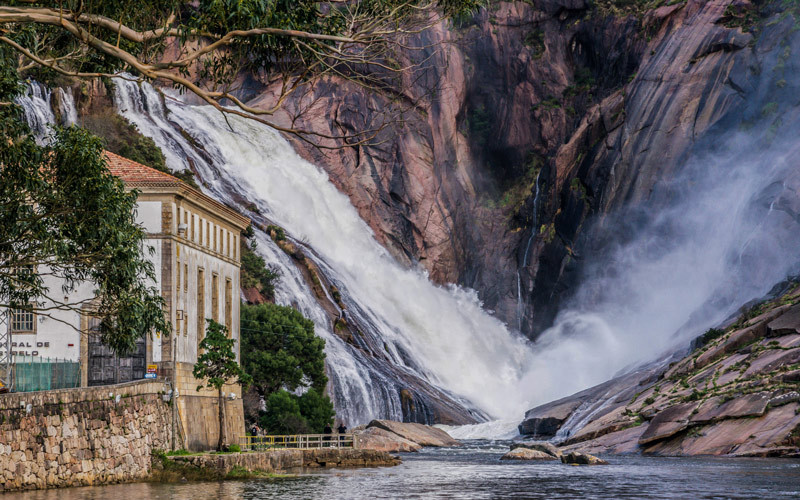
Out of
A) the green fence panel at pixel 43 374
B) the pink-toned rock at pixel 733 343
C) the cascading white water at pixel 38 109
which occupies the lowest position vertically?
the green fence panel at pixel 43 374

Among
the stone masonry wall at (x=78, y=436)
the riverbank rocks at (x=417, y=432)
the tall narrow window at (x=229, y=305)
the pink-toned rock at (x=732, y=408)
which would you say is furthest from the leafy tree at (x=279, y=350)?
the pink-toned rock at (x=732, y=408)

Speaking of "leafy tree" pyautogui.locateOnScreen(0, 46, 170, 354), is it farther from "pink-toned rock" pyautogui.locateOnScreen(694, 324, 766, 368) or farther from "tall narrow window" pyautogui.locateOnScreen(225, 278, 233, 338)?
"pink-toned rock" pyautogui.locateOnScreen(694, 324, 766, 368)

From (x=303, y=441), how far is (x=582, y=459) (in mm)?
15352

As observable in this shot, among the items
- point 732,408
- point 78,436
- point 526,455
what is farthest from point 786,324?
point 78,436

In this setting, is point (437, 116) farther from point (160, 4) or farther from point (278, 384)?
point (160, 4)

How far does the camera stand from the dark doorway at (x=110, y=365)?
46.1 meters

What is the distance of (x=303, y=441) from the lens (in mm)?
57781

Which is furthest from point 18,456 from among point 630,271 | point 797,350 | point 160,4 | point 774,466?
point 630,271

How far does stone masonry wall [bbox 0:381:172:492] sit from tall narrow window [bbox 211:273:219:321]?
12.5 meters

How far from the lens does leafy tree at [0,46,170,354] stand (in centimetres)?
2795

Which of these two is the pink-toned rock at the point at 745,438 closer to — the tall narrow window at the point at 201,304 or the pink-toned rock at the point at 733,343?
the pink-toned rock at the point at 733,343

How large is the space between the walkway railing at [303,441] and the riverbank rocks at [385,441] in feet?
21.5

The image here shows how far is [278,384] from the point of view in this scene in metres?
66.0

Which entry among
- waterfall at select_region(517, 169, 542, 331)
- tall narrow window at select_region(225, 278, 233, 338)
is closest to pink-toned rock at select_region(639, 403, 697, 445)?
tall narrow window at select_region(225, 278, 233, 338)
